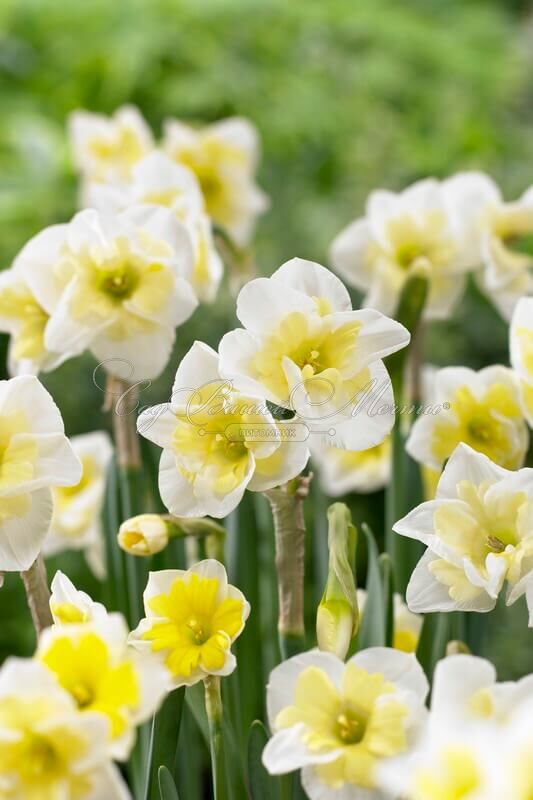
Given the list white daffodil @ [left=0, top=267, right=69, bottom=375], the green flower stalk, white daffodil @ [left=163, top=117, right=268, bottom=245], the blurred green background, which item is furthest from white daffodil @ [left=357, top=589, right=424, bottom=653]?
the blurred green background

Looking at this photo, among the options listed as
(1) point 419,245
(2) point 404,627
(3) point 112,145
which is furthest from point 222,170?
(2) point 404,627

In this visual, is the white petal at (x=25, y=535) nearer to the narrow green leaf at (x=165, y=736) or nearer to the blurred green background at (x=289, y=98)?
the narrow green leaf at (x=165, y=736)

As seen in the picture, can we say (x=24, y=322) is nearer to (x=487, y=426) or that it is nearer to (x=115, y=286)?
(x=115, y=286)

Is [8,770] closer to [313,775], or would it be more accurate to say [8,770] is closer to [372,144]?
[313,775]

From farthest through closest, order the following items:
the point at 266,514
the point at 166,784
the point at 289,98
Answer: the point at 289,98 → the point at 266,514 → the point at 166,784

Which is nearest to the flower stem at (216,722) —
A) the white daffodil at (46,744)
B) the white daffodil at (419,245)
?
the white daffodil at (46,744)

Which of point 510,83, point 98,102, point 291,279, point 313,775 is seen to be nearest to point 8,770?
point 313,775

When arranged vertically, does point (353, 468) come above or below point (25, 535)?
below
